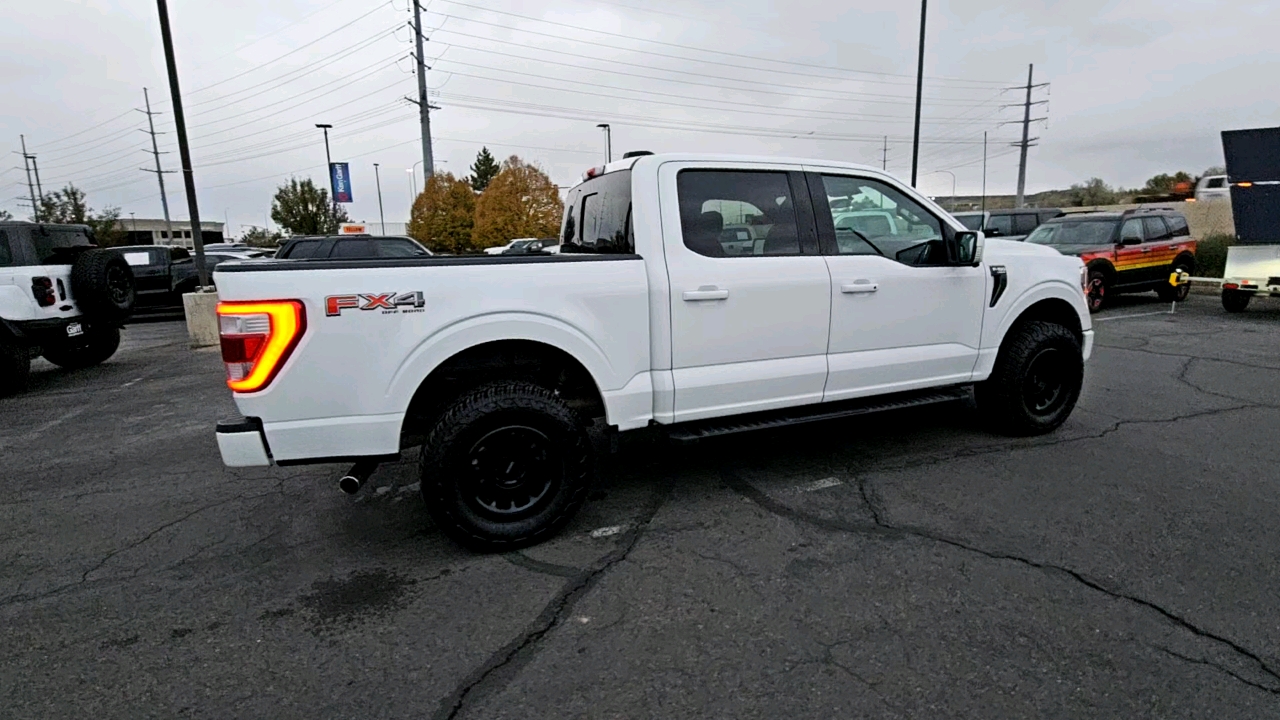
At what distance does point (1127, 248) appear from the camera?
12508 millimetres

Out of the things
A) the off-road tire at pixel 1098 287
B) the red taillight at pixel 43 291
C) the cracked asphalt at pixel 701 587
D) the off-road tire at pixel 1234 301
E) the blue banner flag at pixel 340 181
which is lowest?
the cracked asphalt at pixel 701 587

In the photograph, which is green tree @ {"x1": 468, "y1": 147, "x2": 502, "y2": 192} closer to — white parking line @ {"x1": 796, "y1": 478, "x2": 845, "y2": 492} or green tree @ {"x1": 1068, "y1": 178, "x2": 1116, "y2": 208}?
green tree @ {"x1": 1068, "y1": 178, "x2": 1116, "y2": 208}

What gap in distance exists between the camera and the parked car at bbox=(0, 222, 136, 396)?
7.43m

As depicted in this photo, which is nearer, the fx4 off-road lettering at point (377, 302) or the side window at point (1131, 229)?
the fx4 off-road lettering at point (377, 302)

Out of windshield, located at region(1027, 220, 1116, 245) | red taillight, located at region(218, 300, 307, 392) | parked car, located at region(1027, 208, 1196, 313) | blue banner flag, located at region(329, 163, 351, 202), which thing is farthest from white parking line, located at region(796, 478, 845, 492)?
blue banner flag, located at region(329, 163, 351, 202)

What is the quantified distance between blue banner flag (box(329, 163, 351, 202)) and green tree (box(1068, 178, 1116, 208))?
51.2 metres

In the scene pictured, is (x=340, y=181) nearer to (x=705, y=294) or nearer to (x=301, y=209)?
(x=301, y=209)

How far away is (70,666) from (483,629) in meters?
1.57

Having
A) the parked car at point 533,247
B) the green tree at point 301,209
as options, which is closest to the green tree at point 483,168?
the green tree at point 301,209

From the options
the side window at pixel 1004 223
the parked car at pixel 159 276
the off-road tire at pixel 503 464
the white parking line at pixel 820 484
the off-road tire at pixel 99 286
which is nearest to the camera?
the off-road tire at pixel 503 464

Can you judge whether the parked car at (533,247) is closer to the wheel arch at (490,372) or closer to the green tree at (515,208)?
the wheel arch at (490,372)

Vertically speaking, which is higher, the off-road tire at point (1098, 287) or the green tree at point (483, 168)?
the green tree at point (483, 168)

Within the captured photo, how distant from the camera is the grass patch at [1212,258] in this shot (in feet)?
51.2

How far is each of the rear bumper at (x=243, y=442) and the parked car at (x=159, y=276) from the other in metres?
14.1
